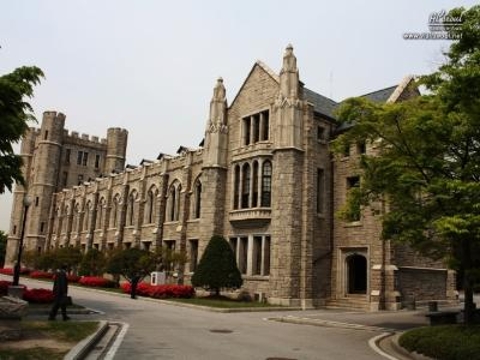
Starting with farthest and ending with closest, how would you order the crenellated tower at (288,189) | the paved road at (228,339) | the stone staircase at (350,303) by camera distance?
1. the crenellated tower at (288,189)
2. the stone staircase at (350,303)
3. the paved road at (228,339)

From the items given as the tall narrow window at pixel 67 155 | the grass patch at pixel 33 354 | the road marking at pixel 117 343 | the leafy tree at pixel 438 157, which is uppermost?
the tall narrow window at pixel 67 155

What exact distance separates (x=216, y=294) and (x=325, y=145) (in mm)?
11088

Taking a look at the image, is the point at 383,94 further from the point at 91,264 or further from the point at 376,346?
the point at 91,264

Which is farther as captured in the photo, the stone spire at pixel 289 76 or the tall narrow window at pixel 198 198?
the tall narrow window at pixel 198 198

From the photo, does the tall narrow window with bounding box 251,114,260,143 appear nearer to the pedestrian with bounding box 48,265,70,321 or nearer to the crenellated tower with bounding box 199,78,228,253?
the crenellated tower with bounding box 199,78,228,253

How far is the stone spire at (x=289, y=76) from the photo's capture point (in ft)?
92.1

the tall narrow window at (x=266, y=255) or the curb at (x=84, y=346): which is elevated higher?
the tall narrow window at (x=266, y=255)

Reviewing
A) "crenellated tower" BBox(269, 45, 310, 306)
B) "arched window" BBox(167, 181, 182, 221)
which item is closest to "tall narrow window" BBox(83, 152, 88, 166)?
"arched window" BBox(167, 181, 182, 221)

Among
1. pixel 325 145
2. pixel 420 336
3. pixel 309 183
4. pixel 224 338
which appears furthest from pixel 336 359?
pixel 325 145

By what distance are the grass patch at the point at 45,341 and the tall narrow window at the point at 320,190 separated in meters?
17.2

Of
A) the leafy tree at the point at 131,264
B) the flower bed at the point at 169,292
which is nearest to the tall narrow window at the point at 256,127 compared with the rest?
the leafy tree at the point at 131,264

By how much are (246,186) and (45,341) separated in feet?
67.5

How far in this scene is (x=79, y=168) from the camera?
66.9 metres

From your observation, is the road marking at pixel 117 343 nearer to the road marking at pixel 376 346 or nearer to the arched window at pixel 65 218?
the road marking at pixel 376 346
